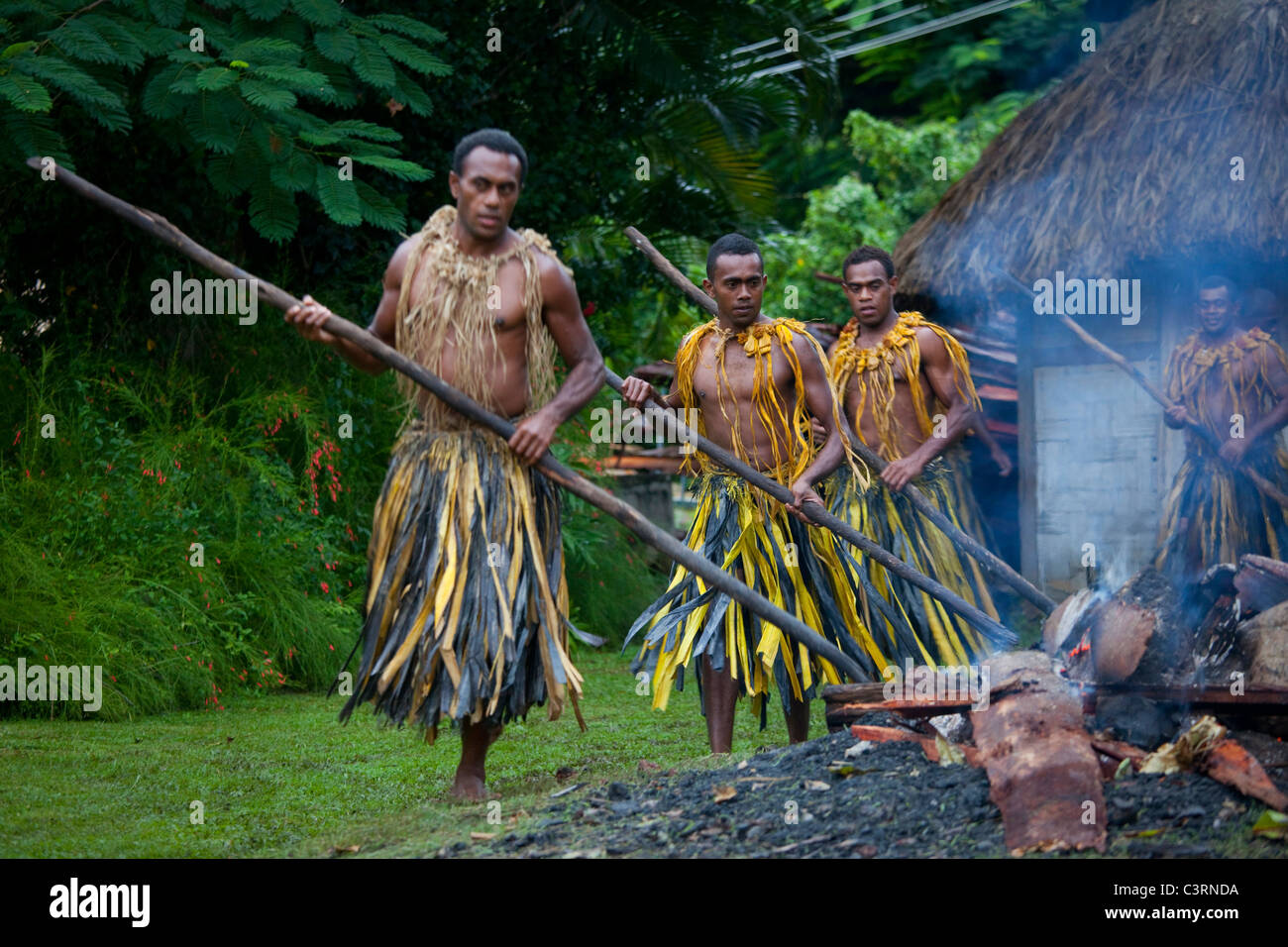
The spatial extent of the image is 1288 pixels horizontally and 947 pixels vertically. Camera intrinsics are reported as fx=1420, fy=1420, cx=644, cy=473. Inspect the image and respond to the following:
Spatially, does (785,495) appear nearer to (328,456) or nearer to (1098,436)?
(328,456)

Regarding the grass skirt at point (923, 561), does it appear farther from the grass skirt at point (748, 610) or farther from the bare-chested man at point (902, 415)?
the grass skirt at point (748, 610)

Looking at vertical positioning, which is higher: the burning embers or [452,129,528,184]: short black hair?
[452,129,528,184]: short black hair

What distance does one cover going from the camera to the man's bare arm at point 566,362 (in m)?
4.17

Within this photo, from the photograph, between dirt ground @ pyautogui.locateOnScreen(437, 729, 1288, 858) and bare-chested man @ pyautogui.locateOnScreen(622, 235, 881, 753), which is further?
bare-chested man @ pyautogui.locateOnScreen(622, 235, 881, 753)

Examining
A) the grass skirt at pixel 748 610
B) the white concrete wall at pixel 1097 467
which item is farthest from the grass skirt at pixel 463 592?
the white concrete wall at pixel 1097 467

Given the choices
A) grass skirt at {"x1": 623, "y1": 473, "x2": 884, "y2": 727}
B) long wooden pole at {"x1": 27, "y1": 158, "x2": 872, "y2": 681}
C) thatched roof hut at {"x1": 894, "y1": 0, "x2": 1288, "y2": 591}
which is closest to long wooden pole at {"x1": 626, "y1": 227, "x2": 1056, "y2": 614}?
grass skirt at {"x1": 623, "y1": 473, "x2": 884, "y2": 727}

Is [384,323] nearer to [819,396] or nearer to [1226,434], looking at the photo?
[819,396]

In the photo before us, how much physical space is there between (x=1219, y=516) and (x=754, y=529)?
2816mm

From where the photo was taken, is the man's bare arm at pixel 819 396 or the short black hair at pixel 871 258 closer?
the man's bare arm at pixel 819 396

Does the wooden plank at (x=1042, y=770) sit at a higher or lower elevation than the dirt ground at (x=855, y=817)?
higher

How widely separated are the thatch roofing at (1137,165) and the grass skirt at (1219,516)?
1.45 m

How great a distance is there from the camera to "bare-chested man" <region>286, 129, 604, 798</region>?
4.19 meters

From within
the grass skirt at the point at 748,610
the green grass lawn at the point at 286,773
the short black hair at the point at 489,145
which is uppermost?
the short black hair at the point at 489,145

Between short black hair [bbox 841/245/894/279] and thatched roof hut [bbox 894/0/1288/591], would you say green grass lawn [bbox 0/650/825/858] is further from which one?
thatched roof hut [bbox 894/0/1288/591]
